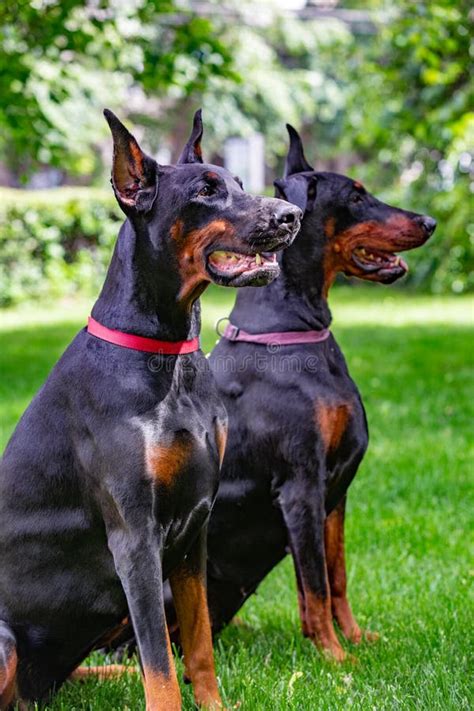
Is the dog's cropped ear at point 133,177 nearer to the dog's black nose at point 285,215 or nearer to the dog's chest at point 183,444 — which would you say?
the dog's black nose at point 285,215

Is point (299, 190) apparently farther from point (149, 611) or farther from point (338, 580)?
point (149, 611)

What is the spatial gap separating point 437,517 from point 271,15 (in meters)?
23.0

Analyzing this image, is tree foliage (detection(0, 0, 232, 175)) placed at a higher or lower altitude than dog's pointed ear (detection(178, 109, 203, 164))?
higher

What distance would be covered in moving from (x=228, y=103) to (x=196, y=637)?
26244 mm

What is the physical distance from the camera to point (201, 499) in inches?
122

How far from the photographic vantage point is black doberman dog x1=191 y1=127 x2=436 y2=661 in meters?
3.88

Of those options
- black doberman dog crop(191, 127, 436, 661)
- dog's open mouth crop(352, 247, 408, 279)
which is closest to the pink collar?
black doberman dog crop(191, 127, 436, 661)

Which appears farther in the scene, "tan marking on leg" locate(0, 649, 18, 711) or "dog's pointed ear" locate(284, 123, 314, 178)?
"dog's pointed ear" locate(284, 123, 314, 178)

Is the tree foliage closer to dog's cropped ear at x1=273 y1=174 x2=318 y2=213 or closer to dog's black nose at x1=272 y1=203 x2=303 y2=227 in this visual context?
dog's cropped ear at x1=273 y1=174 x2=318 y2=213

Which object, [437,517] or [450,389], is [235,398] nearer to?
[437,517]

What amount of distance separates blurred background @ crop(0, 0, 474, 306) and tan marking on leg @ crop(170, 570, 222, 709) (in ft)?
23.0

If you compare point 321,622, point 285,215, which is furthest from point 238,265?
point 321,622

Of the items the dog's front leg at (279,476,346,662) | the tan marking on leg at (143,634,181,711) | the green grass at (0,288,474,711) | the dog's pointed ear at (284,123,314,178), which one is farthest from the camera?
the dog's pointed ear at (284,123,314,178)

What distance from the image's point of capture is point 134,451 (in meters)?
2.96
